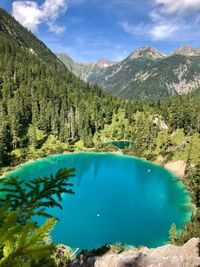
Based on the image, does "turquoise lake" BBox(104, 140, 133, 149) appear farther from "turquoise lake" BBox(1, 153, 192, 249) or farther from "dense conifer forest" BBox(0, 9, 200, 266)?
"turquoise lake" BBox(1, 153, 192, 249)

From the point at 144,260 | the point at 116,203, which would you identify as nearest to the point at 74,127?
the point at 116,203

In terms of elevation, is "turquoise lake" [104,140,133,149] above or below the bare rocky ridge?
below

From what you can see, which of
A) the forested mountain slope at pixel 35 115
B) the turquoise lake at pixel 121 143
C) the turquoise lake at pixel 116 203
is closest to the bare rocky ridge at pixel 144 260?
the turquoise lake at pixel 116 203

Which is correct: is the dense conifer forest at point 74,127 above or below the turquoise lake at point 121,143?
above

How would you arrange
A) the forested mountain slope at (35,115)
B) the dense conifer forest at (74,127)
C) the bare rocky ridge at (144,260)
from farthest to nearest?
1. the forested mountain slope at (35,115)
2. the dense conifer forest at (74,127)
3. the bare rocky ridge at (144,260)

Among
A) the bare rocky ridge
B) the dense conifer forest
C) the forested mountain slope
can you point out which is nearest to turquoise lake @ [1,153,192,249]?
the dense conifer forest

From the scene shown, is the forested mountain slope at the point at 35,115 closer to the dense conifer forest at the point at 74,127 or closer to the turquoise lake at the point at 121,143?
the dense conifer forest at the point at 74,127

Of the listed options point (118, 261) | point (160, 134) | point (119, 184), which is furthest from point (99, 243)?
point (160, 134)

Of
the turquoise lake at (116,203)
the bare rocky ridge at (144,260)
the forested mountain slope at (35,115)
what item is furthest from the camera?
the forested mountain slope at (35,115)
